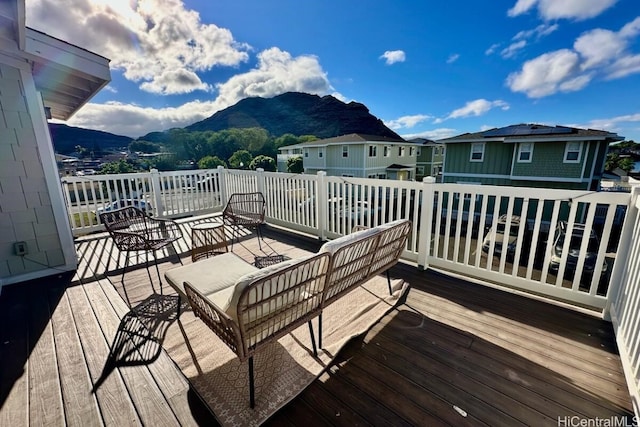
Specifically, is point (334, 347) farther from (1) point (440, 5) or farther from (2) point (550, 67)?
(2) point (550, 67)

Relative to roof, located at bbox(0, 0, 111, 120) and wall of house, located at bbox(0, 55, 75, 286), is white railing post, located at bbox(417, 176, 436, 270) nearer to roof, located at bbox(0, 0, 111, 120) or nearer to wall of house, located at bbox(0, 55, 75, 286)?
roof, located at bbox(0, 0, 111, 120)

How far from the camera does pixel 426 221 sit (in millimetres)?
3219

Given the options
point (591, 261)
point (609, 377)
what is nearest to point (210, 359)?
point (609, 377)

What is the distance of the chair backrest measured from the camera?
4402mm

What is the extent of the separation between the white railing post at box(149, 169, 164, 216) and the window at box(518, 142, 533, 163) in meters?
14.5

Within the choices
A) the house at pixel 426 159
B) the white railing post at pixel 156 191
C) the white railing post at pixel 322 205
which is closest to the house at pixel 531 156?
the house at pixel 426 159

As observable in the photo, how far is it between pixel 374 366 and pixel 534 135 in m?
14.2

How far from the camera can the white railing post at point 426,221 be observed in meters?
3.13

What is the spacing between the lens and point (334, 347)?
197 cm

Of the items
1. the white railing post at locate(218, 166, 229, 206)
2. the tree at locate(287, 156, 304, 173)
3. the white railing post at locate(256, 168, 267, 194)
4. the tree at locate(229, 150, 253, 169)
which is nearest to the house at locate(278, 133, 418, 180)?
the tree at locate(287, 156, 304, 173)

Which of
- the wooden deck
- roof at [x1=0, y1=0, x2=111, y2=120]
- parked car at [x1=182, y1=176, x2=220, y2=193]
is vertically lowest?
the wooden deck

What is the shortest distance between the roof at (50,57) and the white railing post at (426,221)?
4.10 meters

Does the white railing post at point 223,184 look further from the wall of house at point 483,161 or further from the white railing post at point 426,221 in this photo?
the wall of house at point 483,161

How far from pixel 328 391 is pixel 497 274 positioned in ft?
7.66
